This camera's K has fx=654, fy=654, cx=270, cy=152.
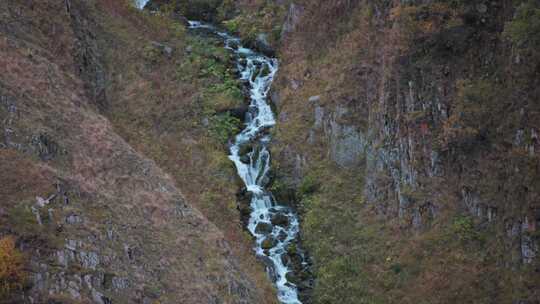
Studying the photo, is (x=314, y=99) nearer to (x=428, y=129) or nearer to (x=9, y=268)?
(x=428, y=129)

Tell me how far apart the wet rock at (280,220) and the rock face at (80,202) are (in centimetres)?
361

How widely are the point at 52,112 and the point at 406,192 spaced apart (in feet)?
52.2

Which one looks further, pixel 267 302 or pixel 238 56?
pixel 238 56

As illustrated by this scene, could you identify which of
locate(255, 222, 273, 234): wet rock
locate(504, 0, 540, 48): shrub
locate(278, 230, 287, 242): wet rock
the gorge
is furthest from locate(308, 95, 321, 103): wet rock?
A: locate(504, 0, 540, 48): shrub

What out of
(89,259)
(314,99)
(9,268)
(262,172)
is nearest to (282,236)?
(262,172)

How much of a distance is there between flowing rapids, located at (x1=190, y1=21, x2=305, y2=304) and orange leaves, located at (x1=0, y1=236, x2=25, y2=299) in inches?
462

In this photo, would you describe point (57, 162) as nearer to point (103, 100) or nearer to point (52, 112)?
point (52, 112)

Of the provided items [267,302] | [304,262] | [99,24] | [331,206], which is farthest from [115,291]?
[99,24]

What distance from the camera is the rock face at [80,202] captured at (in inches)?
848

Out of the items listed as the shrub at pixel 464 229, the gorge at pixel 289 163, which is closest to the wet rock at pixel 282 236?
the gorge at pixel 289 163

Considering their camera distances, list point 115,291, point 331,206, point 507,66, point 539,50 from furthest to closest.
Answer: point 331,206, point 507,66, point 539,50, point 115,291

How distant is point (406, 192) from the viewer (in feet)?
92.4

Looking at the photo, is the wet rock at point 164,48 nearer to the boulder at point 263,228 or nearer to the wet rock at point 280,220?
the wet rock at point 280,220

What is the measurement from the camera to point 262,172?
34.7 metres
